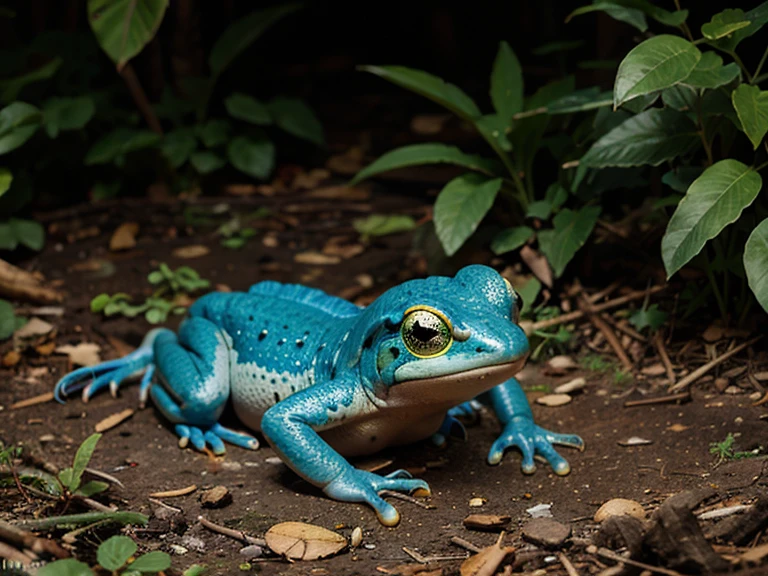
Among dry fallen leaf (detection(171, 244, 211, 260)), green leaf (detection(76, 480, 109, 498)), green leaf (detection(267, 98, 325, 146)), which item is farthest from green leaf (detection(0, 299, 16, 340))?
green leaf (detection(267, 98, 325, 146))

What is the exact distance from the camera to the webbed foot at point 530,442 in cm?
397

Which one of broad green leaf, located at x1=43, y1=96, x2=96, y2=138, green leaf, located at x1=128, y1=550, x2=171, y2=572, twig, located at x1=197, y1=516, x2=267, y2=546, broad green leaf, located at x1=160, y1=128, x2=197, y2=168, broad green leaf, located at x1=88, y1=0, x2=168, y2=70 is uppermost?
broad green leaf, located at x1=88, y1=0, x2=168, y2=70

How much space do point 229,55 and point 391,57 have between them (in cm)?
221

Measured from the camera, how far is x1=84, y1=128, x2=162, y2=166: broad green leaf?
6.72m

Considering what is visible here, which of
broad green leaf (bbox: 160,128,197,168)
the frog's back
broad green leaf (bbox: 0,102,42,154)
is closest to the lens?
the frog's back

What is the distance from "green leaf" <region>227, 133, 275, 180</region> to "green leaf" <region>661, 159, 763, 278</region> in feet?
13.3

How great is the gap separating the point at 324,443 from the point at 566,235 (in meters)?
2.00

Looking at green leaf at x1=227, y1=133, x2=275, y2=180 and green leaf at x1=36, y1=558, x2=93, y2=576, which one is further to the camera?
green leaf at x1=227, y1=133, x2=275, y2=180

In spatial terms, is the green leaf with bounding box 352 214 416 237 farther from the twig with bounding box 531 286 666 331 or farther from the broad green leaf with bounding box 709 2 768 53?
the broad green leaf with bounding box 709 2 768 53

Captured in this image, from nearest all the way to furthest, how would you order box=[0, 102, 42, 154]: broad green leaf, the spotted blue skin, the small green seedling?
the small green seedling → the spotted blue skin → box=[0, 102, 42, 154]: broad green leaf

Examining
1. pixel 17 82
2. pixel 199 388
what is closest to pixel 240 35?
pixel 17 82

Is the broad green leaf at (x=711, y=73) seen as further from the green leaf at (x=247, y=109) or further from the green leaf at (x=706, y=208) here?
the green leaf at (x=247, y=109)

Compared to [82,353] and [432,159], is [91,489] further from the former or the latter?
[432,159]

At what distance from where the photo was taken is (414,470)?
3994 millimetres
